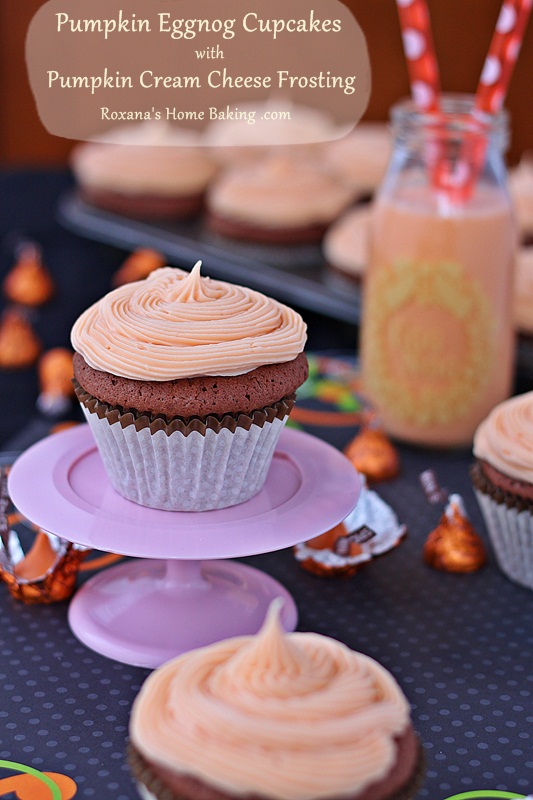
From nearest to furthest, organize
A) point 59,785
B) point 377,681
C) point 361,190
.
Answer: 1. point 377,681
2. point 59,785
3. point 361,190

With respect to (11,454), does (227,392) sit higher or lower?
higher

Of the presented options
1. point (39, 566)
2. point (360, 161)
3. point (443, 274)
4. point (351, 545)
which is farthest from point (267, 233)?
point (39, 566)

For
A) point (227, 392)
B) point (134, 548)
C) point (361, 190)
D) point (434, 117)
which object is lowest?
point (361, 190)

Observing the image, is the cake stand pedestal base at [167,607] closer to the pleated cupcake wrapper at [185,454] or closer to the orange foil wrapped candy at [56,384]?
the pleated cupcake wrapper at [185,454]

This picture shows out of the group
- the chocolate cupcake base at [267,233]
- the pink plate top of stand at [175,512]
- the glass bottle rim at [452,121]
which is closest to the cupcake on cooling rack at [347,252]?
the chocolate cupcake base at [267,233]

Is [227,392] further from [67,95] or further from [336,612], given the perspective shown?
[67,95]

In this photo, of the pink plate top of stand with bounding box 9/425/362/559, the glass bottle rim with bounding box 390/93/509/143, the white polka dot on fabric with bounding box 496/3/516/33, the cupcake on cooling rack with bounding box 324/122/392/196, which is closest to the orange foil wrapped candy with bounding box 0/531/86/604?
the pink plate top of stand with bounding box 9/425/362/559

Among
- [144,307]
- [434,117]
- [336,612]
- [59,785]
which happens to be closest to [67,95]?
[144,307]
